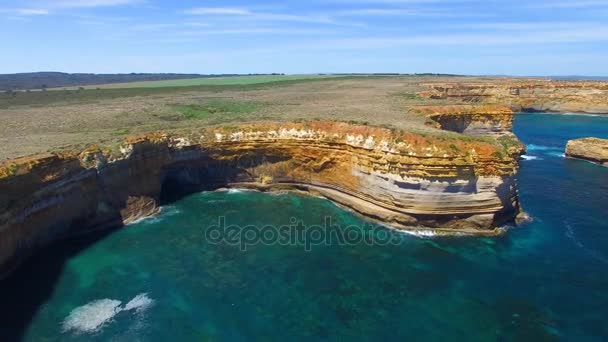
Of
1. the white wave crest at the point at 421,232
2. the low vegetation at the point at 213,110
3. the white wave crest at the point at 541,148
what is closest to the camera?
the white wave crest at the point at 421,232

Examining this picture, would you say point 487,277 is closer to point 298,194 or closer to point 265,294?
point 265,294

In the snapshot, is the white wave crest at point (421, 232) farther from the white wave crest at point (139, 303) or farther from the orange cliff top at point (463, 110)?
the orange cliff top at point (463, 110)

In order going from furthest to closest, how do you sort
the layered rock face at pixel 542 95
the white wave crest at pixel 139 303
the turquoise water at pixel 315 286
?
the layered rock face at pixel 542 95 < the white wave crest at pixel 139 303 < the turquoise water at pixel 315 286

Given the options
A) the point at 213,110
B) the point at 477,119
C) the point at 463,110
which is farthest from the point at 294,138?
the point at 477,119

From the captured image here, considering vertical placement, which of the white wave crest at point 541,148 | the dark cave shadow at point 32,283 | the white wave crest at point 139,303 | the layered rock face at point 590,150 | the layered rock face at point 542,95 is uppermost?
the layered rock face at point 542,95

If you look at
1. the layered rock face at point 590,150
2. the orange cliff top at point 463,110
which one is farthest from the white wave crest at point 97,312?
the layered rock face at point 590,150

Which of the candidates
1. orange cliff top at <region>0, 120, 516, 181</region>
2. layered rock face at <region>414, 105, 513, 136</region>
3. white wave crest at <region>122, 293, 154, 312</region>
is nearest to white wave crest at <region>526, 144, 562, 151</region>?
layered rock face at <region>414, 105, 513, 136</region>

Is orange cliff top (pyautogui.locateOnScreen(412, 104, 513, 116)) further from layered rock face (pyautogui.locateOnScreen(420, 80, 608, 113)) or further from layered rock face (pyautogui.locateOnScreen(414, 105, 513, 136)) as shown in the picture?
layered rock face (pyautogui.locateOnScreen(420, 80, 608, 113))
